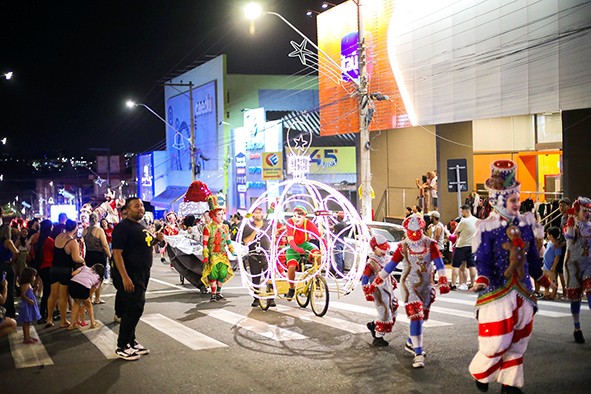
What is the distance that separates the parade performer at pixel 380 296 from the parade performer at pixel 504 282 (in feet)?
9.15

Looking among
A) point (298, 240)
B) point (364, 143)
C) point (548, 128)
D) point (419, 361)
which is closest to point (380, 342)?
point (419, 361)

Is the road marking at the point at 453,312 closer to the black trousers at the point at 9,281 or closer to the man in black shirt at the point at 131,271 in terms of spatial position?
→ the man in black shirt at the point at 131,271

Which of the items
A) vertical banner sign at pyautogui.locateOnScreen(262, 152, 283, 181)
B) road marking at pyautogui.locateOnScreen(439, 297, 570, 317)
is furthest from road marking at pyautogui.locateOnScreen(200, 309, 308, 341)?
vertical banner sign at pyautogui.locateOnScreen(262, 152, 283, 181)

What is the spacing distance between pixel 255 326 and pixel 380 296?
8.60 ft

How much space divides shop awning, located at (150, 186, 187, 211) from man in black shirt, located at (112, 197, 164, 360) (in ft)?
145

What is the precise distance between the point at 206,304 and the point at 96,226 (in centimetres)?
277

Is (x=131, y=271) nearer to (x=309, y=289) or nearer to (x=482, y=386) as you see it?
(x=309, y=289)

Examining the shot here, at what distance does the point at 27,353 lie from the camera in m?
9.90

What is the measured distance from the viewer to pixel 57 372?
8641 millimetres

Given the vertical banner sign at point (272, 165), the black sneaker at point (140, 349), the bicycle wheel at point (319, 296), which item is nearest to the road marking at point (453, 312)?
the bicycle wheel at point (319, 296)

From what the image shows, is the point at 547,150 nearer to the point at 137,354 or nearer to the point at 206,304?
the point at 206,304

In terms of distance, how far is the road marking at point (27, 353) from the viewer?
9211mm

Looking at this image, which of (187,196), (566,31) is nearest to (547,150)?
(566,31)

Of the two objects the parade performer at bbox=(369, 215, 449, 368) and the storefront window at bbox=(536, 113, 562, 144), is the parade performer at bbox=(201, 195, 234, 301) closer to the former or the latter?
the parade performer at bbox=(369, 215, 449, 368)
